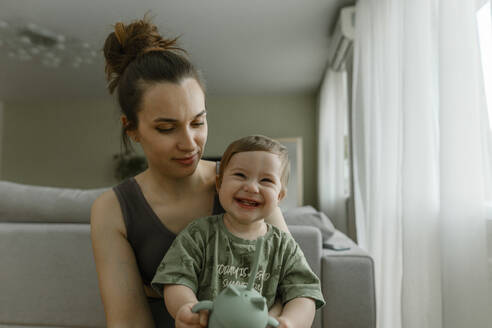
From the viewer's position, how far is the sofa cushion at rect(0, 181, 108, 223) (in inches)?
63.7

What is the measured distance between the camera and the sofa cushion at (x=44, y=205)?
5.31 ft

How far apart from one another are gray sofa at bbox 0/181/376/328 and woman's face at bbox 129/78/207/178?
1.95 ft

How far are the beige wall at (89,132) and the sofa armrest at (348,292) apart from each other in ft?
20.1

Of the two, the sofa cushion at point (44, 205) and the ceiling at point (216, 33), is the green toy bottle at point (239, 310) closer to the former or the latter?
the sofa cushion at point (44, 205)

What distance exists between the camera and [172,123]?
99cm

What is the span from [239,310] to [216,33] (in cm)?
435

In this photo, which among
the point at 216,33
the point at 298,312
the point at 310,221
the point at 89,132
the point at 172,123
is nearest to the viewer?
the point at 298,312

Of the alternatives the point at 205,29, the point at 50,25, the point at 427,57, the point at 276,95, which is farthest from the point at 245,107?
the point at 427,57

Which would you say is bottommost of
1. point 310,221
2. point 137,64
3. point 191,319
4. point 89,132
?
point 191,319

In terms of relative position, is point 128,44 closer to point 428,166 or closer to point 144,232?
point 144,232

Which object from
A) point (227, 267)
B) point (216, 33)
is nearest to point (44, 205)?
point (227, 267)

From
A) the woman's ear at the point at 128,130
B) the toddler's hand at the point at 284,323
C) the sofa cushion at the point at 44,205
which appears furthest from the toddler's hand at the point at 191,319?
the sofa cushion at the point at 44,205

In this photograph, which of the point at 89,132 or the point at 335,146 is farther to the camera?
the point at 89,132

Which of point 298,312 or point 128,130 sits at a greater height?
point 128,130
